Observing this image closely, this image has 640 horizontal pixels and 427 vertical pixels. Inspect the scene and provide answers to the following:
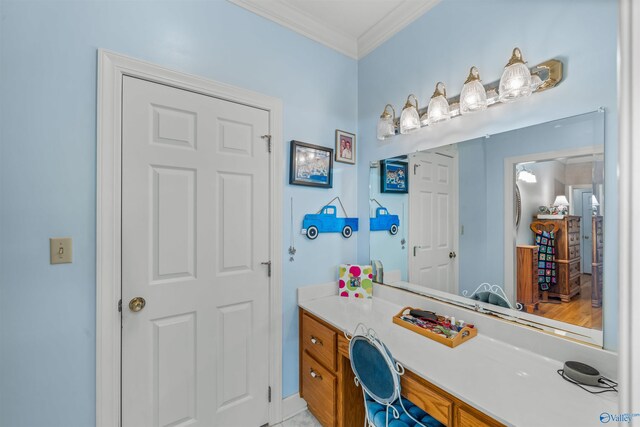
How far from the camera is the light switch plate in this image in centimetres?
121

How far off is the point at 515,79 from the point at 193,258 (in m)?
1.76

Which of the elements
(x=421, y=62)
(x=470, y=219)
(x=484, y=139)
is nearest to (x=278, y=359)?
(x=470, y=219)

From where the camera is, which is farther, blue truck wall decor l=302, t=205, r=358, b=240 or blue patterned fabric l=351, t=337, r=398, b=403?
blue truck wall decor l=302, t=205, r=358, b=240

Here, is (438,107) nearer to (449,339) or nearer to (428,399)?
(449,339)

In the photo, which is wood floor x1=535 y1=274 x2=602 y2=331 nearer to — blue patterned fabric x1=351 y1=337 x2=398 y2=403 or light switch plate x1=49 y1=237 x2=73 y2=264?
blue patterned fabric x1=351 y1=337 x2=398 y2=403

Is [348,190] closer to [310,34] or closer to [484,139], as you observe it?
[484,139]

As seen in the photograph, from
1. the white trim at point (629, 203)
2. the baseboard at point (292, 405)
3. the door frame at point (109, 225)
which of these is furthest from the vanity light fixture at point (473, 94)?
the baseboard at point (292, 405)

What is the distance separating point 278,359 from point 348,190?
1273mm

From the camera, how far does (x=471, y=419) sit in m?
0.94

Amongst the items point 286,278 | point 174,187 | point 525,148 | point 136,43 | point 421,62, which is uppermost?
point 421,62

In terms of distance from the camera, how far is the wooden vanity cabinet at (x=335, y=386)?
3.44 feet

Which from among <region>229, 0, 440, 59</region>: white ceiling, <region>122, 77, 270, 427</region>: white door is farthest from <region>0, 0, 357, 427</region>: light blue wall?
<region>229, 0, 440, 59</region>: white ceiling

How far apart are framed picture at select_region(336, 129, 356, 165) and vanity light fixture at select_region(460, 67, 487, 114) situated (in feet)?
2.94

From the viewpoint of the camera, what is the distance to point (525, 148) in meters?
1.31
